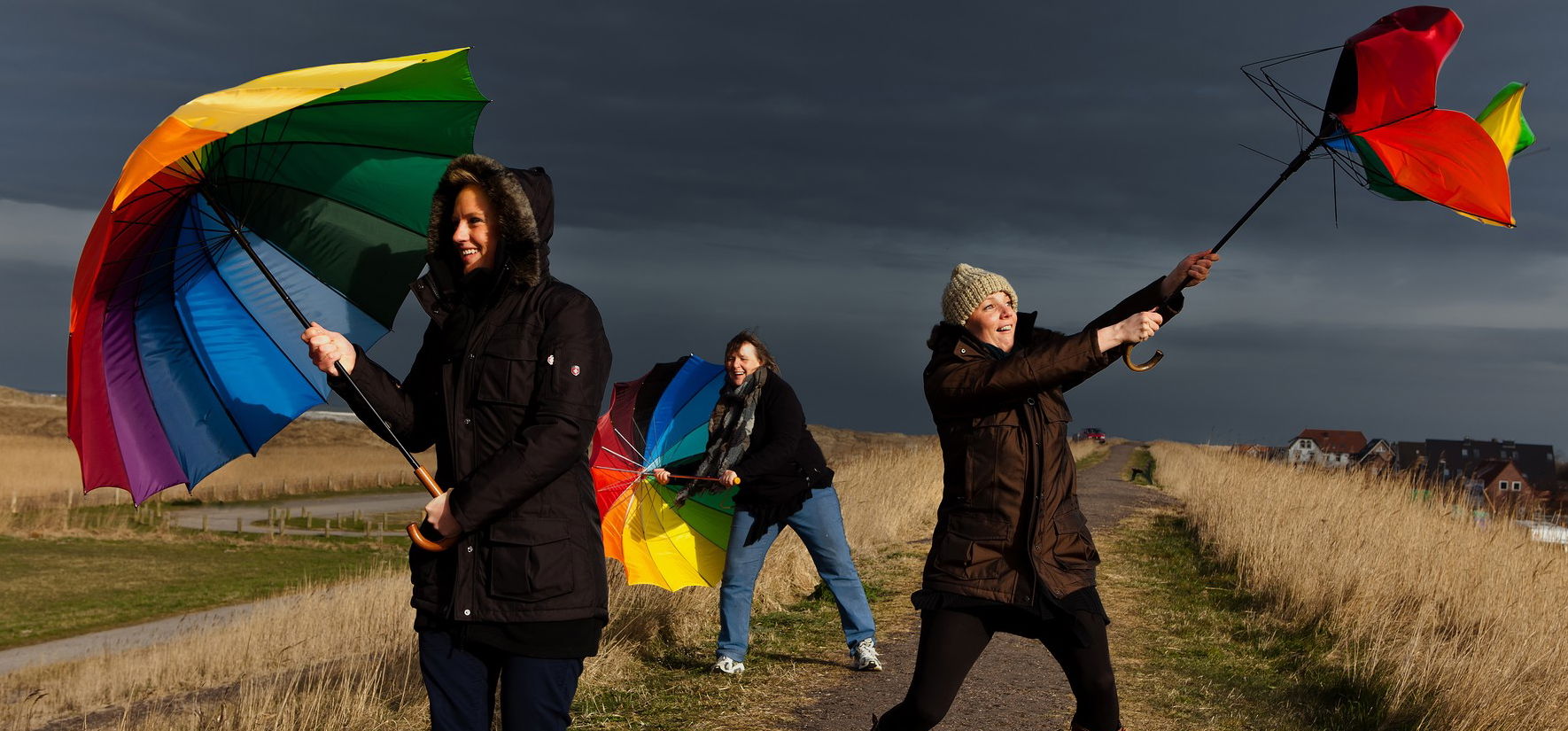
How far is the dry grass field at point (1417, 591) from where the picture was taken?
19.4ft

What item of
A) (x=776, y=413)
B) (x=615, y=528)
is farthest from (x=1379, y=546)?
(x=615, y=528)

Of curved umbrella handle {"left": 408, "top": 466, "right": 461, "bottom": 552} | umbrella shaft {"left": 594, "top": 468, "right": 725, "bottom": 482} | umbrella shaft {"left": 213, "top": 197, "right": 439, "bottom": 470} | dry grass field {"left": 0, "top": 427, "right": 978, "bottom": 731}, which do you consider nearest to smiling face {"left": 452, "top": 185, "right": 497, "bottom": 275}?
umbrella shaft {"left": 213, "top": 197, "right": 439, "bottom": 470}

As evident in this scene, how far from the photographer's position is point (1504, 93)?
4.60 metres

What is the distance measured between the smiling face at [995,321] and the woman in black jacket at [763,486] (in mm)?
2930

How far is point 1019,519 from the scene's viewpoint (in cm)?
394

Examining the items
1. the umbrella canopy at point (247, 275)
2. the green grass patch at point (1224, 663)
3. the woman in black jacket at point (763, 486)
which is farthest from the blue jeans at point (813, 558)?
the umbrella canopy at point (247, 275)

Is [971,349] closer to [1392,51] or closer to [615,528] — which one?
[1392,51]

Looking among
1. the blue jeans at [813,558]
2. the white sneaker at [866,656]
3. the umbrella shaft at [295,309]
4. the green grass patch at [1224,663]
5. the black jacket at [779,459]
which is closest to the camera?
the umbrella shaft at [295,309]

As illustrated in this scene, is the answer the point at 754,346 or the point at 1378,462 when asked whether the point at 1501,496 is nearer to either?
the point at 1378,462

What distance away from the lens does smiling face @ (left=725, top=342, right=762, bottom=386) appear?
7.34 meters

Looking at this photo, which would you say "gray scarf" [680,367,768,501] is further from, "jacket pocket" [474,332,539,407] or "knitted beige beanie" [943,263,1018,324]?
"jacket pocket" [474,332,539,407]

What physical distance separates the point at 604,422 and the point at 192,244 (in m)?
3.78

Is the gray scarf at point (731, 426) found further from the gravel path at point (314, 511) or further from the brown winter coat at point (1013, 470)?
the gravel path at point (314, 511)

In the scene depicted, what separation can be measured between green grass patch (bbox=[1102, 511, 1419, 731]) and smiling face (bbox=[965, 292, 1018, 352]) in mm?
3316
